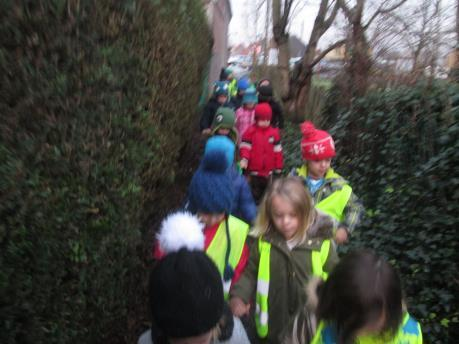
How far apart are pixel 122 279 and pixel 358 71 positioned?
6052mm

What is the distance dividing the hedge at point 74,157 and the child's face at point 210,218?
16.2 inches

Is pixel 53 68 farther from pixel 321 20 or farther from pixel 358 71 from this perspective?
pixel 321 20

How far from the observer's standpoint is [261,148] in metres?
6.81

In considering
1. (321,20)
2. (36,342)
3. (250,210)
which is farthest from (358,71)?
(36,342)

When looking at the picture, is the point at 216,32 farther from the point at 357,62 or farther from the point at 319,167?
the point at 319,167

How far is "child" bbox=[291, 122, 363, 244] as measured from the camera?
3.54 m

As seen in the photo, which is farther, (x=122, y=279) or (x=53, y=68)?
(x=122, y=279)

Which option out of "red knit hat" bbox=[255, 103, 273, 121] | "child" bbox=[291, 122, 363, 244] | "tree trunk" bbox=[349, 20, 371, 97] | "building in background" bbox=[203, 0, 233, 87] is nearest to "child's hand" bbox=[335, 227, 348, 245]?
"child" bbox=[291, 122, 363, 244]

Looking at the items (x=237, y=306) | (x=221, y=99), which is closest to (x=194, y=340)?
(x=237, y=306)

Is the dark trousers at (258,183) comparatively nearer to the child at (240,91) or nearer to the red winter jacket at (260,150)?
the red winter jacket at (260,150)

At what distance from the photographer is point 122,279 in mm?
2840

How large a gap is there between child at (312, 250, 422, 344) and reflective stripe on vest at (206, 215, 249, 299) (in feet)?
3.20

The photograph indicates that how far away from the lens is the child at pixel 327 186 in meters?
3.54

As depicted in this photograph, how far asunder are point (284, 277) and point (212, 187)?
2.41ft
